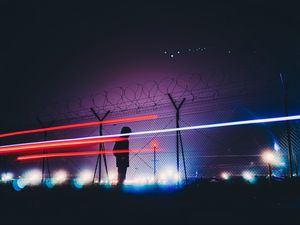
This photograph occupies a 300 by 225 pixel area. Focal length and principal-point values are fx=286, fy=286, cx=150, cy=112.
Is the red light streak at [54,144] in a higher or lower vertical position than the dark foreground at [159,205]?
higher

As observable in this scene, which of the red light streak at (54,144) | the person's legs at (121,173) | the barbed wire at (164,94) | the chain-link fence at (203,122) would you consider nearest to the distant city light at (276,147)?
the chain-link fence at (203,122)

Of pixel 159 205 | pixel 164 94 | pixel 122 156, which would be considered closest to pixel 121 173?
pixel 122 156

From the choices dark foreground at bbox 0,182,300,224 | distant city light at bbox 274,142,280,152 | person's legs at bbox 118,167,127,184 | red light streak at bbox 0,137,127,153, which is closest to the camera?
dark foreground at bbox 0,182,300,224

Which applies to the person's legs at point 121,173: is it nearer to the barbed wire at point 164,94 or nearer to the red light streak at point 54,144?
the red light streak at point 54,144

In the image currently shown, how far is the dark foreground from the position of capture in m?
3.53

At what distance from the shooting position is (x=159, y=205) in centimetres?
400

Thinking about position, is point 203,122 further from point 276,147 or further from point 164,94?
point 276,147

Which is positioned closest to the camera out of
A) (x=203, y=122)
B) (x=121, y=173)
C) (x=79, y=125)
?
(x=203, y=122)

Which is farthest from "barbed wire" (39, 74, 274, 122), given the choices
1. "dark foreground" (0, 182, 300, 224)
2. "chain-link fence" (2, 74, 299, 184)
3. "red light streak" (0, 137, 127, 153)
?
"dark foreground" (0, 182, 300, 224)

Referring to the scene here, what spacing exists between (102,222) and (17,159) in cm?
1039

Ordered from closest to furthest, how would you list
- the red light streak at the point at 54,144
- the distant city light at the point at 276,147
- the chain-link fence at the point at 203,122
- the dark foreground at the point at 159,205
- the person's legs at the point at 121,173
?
the dark foreground at the point at 159,205 < the distant city light at the point at 276,147 < the chain-link fence at the point at 203,122 < the person's legs at the point at 121,173 < the red light streak at the point at 54,144

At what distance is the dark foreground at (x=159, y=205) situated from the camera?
11.6 ft

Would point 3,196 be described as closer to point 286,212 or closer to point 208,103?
point 286,212

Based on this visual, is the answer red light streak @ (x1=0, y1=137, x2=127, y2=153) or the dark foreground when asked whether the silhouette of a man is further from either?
the dark foreground
